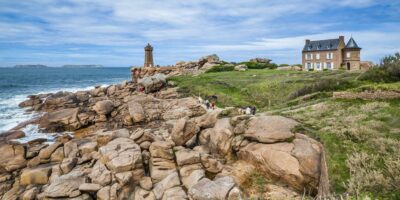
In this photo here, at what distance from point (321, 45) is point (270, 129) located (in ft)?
168

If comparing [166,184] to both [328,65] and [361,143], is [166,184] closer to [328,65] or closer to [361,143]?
[361,143]

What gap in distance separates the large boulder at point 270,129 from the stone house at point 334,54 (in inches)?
1852

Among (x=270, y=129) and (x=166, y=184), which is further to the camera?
(x=270, y=129)

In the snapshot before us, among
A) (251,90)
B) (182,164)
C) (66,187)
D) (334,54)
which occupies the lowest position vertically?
(66,187)

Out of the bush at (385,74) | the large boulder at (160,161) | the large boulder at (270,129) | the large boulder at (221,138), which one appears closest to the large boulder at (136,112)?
the large boulder at (160,161)

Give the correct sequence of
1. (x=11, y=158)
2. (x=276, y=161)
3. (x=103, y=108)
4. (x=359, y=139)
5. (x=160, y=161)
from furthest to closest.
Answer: (x=103, y=108) → (x=11, y=158) → (x=160, y=161) → (x=276, y=161) → (x=359, y=139)

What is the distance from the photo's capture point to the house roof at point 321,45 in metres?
60.1

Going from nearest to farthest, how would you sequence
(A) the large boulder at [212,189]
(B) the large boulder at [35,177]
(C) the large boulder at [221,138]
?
(A) the large boulder at [212,189] → (B) the large boulder at [35,177] → (C) the large boulder at [221,138]

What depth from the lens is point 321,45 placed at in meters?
62.4

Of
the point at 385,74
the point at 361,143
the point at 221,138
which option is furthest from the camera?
the point at 385,74

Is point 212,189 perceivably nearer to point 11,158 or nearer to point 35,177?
point 35,177

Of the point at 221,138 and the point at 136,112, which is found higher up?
the point at 136,112

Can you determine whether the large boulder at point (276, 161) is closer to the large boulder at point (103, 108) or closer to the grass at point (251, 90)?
the grass at point (251, 90)

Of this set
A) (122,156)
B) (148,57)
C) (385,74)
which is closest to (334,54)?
(385,74)
